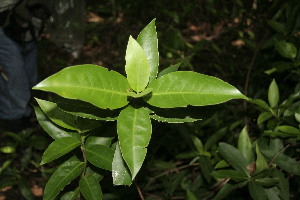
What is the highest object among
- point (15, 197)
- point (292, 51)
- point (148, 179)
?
point (292, 51)

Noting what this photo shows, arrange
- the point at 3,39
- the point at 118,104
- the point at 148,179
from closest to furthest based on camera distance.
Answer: the point at 118,104 → the point at 148,179 → the point at 3,39

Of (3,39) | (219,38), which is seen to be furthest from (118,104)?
(219,38)

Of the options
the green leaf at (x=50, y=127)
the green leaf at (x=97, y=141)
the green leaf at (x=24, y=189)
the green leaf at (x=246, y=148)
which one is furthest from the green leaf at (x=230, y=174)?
the green leaf at (x=24, y=189)

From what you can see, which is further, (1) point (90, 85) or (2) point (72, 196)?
(2) point (72, 196)

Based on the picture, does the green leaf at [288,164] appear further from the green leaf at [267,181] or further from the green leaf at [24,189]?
the green leaf at [24,189]

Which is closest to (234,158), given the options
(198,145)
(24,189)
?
(198,145)

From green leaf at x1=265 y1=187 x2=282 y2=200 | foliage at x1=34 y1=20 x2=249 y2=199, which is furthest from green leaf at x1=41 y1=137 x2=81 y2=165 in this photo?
green leaf at x1=265 y1=187 x2=282 y2=200

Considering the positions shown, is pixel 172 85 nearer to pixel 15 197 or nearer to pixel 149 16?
pixel 15 197

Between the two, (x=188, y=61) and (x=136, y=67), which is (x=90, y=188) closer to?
(x=136, y=67)
